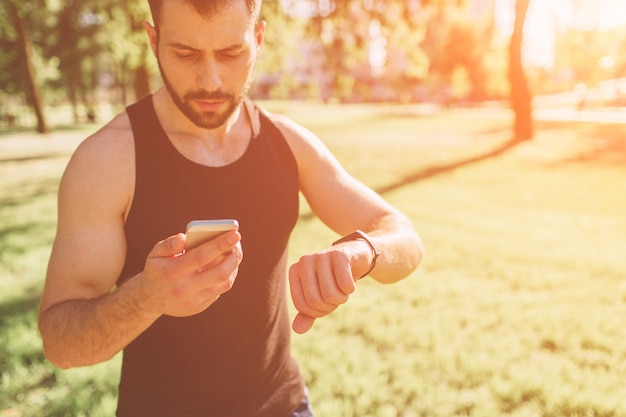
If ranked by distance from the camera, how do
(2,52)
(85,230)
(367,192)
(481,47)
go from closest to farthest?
(85,230) < (367,192) < (2,52) < (481,47)

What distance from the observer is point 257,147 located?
6.83 feet

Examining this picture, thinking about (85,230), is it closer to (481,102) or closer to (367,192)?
(367,192)

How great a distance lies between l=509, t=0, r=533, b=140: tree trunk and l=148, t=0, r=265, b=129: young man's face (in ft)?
63.0

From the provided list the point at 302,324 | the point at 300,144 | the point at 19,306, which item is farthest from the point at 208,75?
the point at 19,306

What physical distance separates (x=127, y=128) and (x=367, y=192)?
1.04m

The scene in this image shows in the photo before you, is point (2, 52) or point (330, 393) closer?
point (330, 393)

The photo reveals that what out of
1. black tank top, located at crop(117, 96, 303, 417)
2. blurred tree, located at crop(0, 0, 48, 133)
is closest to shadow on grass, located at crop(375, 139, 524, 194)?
blurred tree, located at crop(0, 0, 48, 133)

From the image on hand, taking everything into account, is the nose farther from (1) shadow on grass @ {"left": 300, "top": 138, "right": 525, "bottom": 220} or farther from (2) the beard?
(1) shadow on grass @ {"left": 300, "top": 138, "right": 525, "bottom": 220}

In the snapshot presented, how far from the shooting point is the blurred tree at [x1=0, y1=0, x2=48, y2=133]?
12495 millimetres

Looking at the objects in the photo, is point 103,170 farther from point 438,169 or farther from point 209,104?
point 438,169

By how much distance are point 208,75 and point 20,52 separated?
81.3 ft

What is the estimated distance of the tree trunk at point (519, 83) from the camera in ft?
60.4

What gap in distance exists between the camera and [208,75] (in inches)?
77.6

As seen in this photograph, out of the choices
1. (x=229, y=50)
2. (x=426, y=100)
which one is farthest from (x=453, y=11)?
(x=426, y=100)
